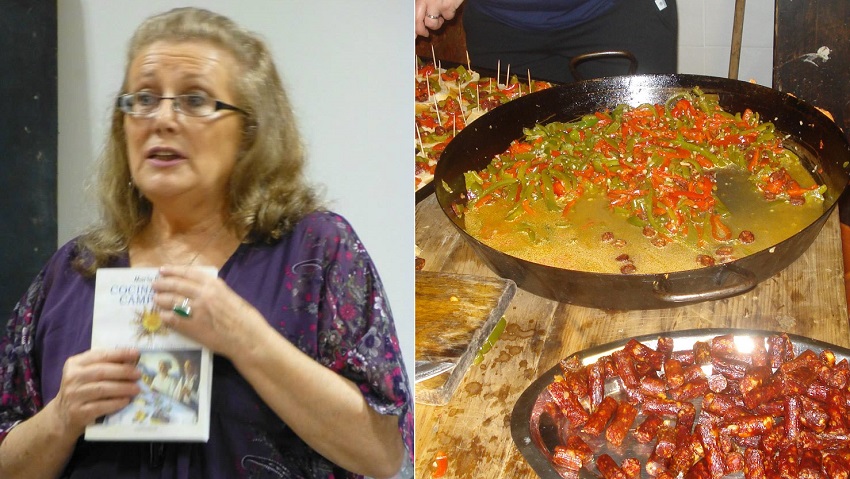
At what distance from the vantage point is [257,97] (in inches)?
33.4

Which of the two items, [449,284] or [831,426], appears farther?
[449,284]

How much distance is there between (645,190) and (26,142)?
5.14 ft

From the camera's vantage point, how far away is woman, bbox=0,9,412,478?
32.0 inches

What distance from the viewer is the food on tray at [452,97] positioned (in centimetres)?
257

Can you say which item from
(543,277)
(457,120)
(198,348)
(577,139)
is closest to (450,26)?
(457,120)

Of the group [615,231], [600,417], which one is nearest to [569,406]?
[600,417]

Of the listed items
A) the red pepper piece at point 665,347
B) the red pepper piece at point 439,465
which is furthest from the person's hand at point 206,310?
the red pepper piece at point 665,347

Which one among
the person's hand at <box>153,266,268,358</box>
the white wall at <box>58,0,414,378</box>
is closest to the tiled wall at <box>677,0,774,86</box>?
the white wall at <box>58,0,414,378</box>

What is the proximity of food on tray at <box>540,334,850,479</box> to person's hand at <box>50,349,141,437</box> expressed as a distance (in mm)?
748

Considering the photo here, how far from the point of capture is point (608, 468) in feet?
4.33

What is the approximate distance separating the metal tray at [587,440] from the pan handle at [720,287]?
65 mm

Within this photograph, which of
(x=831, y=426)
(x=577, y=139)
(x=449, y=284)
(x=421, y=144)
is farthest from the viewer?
(x=421, y=144)

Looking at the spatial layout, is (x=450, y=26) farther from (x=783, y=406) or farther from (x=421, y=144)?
(x=783, y=406)

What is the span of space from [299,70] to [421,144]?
153cm
